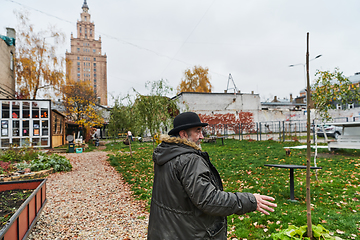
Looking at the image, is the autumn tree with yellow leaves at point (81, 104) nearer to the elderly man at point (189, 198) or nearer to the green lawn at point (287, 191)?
the green lawn at point (287, 191)

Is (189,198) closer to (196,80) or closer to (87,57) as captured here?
(196,80)

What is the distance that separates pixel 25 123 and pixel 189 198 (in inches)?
774

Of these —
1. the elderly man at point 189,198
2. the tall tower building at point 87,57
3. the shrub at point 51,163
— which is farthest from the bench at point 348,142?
the tall tower building at point 87,57

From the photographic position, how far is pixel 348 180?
21.7 feet

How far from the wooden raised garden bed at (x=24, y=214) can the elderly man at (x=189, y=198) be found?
1950mm

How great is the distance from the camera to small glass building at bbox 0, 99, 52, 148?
16.5m

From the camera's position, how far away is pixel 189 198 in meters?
1.71

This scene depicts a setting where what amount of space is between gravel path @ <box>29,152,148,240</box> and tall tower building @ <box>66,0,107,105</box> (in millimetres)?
109782

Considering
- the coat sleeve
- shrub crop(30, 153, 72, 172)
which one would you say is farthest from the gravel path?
the coat sleeve

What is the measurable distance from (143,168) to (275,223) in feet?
23.8

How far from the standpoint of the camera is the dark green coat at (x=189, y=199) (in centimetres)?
160

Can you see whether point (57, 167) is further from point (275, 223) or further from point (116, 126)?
point (116, 126)

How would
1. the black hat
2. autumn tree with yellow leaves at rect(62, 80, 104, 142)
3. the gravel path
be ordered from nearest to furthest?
the black hat
the gravel path
autumn tree with yellow leaves at rect(62, 80, 104, 142)

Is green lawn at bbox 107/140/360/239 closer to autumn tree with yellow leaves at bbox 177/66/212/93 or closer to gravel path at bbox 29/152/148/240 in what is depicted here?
gravel path at bbox 29/152/148/240
